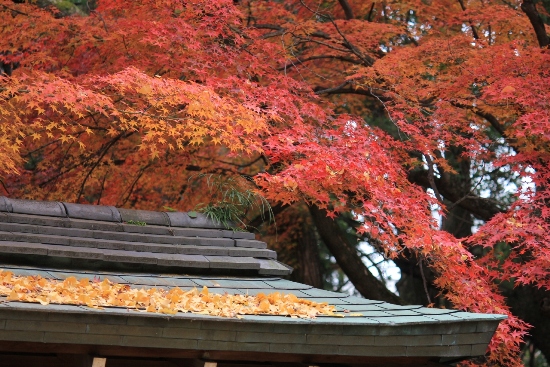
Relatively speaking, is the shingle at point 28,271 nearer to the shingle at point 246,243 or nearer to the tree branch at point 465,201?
the shingle at point 246,243

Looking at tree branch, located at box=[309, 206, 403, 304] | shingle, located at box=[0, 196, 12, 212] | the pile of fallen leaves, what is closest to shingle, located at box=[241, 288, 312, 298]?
the pile of fallen leaves

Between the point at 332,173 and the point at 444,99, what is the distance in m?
2.42

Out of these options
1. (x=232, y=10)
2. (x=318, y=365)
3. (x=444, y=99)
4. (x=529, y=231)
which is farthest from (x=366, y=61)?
(x=318, y=365)

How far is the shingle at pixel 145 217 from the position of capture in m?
5.89

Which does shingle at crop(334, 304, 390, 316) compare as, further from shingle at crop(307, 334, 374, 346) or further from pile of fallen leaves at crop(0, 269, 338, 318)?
shingle at crop(307, 334, 374, 346)

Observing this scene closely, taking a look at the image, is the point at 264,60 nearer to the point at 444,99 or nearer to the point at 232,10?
the point at 232,10

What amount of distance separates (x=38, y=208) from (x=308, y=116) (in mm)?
3559

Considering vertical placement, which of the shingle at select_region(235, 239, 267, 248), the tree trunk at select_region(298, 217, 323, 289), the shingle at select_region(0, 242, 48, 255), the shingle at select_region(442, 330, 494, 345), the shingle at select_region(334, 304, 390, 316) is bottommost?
the tree trunk at select_region(298, 217, 323, 289)

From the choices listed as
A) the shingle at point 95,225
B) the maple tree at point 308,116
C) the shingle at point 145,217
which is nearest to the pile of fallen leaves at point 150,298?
the shingle at point 95,225

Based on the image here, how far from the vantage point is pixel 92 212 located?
18.8ft

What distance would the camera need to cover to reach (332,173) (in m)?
6.87

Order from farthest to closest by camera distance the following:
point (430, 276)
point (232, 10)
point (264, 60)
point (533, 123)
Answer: point (430, 276) < point (264, 60) < point (232, 10) < point (533, 123)

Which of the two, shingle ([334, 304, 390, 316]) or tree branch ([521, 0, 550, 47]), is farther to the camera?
tree branch ([521, 0, 550, 47])

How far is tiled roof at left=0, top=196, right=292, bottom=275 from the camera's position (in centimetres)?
510
